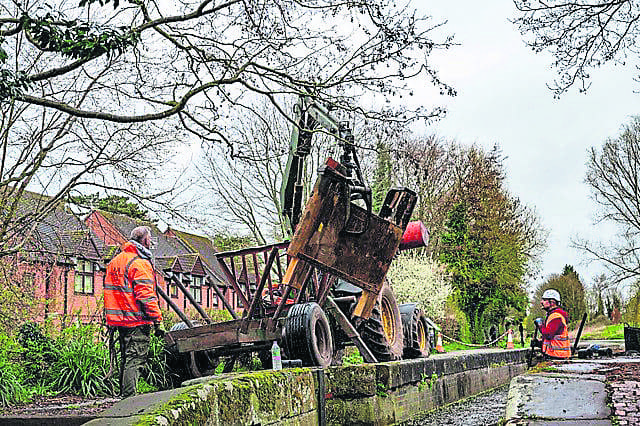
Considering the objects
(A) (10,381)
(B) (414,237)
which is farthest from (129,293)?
(B) (414,237)

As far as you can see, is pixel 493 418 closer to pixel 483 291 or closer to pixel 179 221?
pixel 179 221

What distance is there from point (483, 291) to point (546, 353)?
24857 millimetres

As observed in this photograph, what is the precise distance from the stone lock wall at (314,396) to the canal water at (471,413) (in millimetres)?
185

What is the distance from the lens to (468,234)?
3522cm

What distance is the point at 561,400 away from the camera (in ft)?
16.8

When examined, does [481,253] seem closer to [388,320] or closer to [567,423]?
[388,320]

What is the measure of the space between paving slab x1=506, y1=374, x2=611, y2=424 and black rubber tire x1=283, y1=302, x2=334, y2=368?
322cm

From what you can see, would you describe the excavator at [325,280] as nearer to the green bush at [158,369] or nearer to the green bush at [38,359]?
the green bush at [158,369]

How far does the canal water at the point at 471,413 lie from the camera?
1053 centimetres

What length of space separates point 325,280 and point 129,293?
136 inches

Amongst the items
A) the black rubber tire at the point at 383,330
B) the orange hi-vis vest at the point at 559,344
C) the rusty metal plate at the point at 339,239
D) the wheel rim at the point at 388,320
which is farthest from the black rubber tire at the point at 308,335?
the orange hi-vis vest at the point at 559,344

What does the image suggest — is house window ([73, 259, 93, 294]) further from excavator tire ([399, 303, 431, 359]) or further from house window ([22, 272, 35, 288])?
excavator tire ([399, 303, 431, 359])

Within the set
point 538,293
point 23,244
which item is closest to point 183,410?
point 23,244

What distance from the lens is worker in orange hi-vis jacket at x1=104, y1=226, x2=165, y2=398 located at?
24.1 ft
